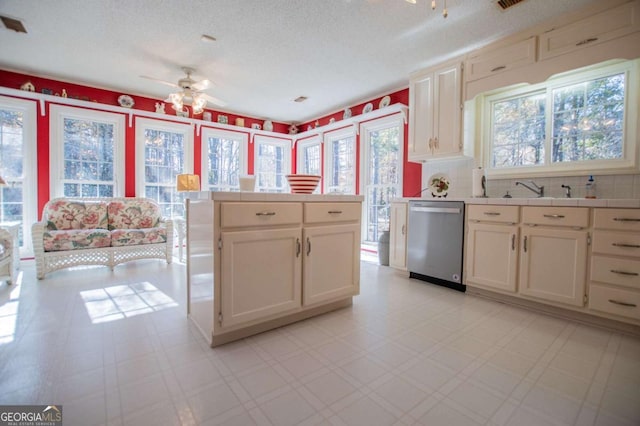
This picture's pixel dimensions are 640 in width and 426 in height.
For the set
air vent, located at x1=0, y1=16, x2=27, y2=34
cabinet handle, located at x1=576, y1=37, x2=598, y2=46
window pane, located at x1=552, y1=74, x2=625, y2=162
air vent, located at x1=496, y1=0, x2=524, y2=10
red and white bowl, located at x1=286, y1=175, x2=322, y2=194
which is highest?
air vent, located at x1=0, y1=16, x2=27, y2=34

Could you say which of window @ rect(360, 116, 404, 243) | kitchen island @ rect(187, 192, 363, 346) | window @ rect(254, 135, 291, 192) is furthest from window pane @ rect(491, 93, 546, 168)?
window @ rect(254, 135, 291, 192)

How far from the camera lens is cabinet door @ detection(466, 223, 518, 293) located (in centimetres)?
255

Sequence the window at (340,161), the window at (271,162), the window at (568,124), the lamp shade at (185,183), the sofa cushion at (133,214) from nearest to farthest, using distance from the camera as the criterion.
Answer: the window at (568,124) → the sofa cushion at (133,214) → the lamp shade at (185,183) → the window at (340,161) → the window at (271,162)

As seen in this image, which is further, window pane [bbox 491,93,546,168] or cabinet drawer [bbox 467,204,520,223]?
window pane [bbox 491,93,546,168]

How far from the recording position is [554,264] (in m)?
2.34

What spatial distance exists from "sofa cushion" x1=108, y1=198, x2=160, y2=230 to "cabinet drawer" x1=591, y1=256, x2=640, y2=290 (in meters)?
4.85

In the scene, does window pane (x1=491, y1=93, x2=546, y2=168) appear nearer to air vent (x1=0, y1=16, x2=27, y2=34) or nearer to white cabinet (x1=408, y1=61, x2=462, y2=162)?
white cabinet (x1=408, y1=61, x2=462, y2=162)

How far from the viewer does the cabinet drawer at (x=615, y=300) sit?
2.00 meters

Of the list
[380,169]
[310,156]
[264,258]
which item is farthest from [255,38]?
[310,156]

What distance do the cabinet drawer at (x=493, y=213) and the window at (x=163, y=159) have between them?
4.51 meters

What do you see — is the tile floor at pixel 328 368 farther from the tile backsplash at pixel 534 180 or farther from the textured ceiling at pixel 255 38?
the textured ceiling at pixel 255 38

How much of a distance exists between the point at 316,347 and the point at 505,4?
3.03m

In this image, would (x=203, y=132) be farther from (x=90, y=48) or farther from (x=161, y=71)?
(x=90, y=48)

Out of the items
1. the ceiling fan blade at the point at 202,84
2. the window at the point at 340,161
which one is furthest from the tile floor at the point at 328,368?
the window at the point at 340,161
